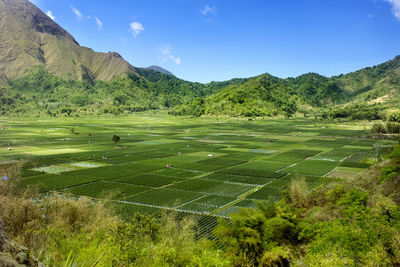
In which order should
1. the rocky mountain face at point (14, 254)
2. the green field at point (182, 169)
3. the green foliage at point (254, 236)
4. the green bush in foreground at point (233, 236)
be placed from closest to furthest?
the rocky mountain face at point (14, 254), the green bush in foreground at point (233, 236), the green foliage at point (254, 236), the green field at point (182, 169)

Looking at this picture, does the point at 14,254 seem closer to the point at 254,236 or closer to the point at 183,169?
the point at 254,236

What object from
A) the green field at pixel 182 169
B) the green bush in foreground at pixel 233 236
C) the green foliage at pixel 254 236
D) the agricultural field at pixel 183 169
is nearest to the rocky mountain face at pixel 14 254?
the green bush in foreground at pixel 233 236

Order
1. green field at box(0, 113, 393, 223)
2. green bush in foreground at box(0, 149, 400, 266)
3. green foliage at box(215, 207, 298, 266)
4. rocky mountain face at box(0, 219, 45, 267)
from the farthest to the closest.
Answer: green field at box(0, 113, 393, 223) → green foliage at box(215, 207, 298, 266) → green bush in foreground at box(0, 149, 400, 266) → rocky mountain face at box(0, 219, 45, 267)

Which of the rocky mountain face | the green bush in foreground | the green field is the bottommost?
the green field

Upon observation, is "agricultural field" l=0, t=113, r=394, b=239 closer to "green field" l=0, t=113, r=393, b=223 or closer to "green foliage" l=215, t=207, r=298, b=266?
"green field" l=0, t=113, r=393, b=223

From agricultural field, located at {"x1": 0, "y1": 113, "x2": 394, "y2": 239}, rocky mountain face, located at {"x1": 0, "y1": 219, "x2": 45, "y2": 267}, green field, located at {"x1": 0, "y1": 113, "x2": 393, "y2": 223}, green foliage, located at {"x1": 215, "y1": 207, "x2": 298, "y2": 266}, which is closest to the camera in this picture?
rocky mountain face, located at {"x1": 0, "y1": 219, "x2": 45, "y2": 267}

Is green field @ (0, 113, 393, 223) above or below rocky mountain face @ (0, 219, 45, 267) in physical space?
below

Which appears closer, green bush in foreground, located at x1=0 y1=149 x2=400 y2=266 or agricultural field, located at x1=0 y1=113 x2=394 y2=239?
green bush in foreground, located at x1=0 y1=149 x2=400 y2=266

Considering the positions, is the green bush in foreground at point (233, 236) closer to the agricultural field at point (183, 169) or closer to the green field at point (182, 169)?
the agricultural field at point (183, 169)

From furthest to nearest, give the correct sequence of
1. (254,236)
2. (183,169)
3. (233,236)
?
(183,169), (233,236), (254,236)

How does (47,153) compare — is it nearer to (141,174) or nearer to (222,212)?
(141,174)

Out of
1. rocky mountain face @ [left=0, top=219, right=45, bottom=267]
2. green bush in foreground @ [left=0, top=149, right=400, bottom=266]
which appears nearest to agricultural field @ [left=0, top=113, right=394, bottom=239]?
green bush in foreground @ [left=0, top=149, right=400, bottom=266]

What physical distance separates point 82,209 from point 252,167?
2168 inches

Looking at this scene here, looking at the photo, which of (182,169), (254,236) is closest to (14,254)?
(254,236)
